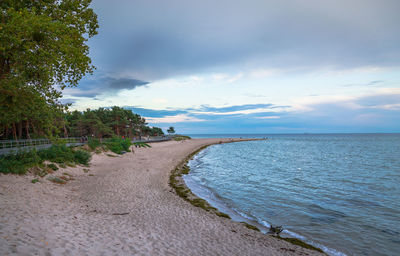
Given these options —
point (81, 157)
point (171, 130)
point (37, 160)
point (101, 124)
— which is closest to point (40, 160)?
point (37, 160)

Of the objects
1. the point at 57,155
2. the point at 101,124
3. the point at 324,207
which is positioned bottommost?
the point at 324,207

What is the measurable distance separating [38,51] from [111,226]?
7.98 meters

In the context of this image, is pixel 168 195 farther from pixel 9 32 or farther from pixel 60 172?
pixel 9 32

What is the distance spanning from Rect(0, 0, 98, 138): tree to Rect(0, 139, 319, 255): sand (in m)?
4.02

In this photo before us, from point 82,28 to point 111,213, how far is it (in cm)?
958

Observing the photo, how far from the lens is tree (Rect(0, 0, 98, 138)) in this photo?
7836 mm

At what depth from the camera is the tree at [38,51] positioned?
7.84m

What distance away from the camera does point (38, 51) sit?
349 inches

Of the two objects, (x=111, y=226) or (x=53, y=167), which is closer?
(x=111, y=226)

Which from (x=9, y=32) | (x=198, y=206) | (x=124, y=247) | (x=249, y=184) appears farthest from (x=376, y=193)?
(x=9, y=32)

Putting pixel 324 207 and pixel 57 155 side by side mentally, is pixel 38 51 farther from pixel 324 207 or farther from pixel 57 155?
pixel 324 207

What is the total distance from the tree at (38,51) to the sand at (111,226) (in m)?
4.02

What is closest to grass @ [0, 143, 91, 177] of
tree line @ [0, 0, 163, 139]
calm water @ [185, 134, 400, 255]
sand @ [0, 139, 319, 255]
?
sand @ [0, 139, 319, 255]

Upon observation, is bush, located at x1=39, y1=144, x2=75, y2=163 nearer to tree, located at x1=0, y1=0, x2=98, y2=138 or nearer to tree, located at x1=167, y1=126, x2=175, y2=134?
tree, located at x1=0, y1=0, x2=98, y2=138
